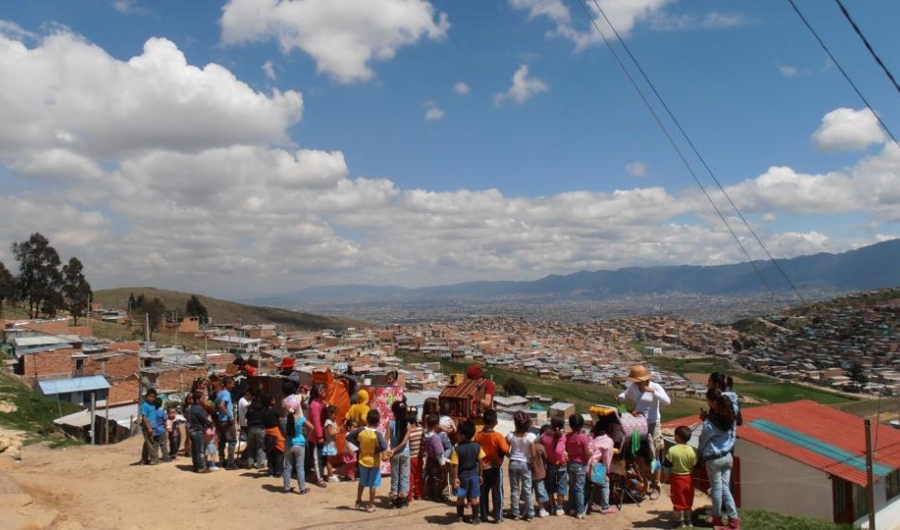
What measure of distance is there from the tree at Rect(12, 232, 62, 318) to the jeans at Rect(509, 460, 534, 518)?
57.4 meters

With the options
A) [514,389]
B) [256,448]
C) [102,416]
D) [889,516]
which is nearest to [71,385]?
[102,416]

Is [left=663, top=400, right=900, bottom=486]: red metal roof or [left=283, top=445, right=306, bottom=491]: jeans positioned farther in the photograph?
[left=663, top=400, right=900, bottom=486]: red metal roof

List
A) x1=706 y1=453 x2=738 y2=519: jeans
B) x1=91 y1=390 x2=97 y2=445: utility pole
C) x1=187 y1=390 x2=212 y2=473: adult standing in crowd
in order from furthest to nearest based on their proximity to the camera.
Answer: x1=91 y1=390 x2=97 y2=445: utility pole, x1=187 y1=390 x2=212 y2=473: adult standing in crowd, x1=706 y1=453 x2=738 y2=519: jeans

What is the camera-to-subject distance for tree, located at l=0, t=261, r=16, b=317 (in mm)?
49875

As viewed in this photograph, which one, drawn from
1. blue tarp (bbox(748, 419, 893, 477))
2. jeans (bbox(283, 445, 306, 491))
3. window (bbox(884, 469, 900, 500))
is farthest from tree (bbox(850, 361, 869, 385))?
jeans (bbox(283, 445, 306, 491))

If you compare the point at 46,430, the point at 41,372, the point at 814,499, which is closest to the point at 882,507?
the point at 814,499

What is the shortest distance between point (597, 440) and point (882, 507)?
26.2 ft

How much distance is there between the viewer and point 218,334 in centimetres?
7369

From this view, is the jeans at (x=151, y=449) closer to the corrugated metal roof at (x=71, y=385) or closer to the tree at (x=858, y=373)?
the corrugated metal roof at (x=71, y=385)

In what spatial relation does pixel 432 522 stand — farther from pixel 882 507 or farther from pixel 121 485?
pixel 882 507

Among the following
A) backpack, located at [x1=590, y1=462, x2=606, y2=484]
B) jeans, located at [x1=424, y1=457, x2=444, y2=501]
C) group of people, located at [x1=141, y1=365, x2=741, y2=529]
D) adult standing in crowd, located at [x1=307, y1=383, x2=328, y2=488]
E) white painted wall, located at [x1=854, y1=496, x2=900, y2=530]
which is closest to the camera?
group of people, located at [x1=141, y1=365, x2=741, y2=529]

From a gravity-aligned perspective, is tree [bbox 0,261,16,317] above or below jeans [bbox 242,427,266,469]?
above

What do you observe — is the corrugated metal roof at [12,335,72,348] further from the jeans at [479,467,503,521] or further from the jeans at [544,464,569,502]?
the jeans at [544,464,569,502]

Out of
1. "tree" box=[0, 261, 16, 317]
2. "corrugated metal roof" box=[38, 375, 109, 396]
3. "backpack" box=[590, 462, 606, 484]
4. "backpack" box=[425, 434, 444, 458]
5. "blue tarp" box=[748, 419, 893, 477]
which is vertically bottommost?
"corrugated metal roof" box=[38, 375, 109, 396]
